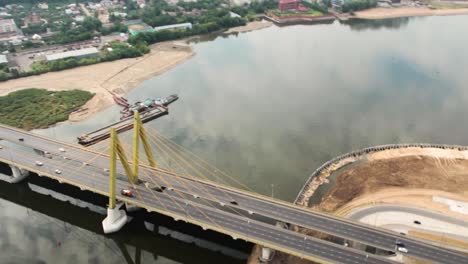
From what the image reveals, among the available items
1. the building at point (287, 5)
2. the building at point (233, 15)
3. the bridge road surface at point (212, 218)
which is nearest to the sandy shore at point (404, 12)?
the building at point (287, 5)

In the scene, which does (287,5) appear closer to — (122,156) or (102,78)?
(102,78)

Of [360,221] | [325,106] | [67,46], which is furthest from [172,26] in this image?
[360,221]

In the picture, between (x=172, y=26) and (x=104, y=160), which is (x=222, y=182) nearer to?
(x=104, y=160)

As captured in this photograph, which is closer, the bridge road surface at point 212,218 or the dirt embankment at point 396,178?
the bridge road surface at point 212,218

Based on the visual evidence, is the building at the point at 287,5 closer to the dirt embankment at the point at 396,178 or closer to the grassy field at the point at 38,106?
the grassy field at the point at 38,106

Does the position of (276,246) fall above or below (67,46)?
below

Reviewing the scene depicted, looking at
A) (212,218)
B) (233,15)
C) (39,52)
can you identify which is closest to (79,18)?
(39,52)
